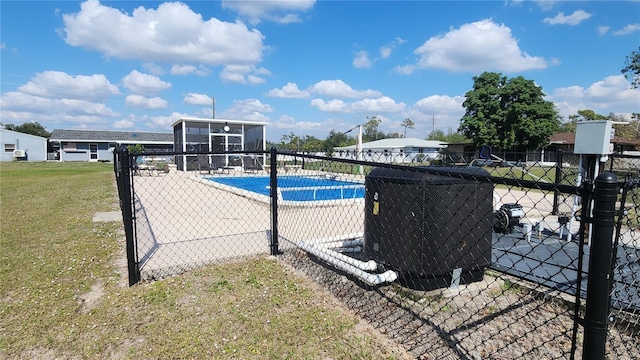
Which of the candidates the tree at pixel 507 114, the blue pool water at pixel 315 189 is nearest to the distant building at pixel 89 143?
the tree at pixel 507 114

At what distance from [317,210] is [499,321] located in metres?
5.01

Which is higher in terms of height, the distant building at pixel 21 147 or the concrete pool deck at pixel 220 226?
the distant building at pixel 21 147

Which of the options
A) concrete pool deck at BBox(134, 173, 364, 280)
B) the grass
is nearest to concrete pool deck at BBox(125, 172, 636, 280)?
concrete pool deck at BBox(134, 173, 364, 280)

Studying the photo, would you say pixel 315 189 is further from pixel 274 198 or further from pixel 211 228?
pixel 274 198

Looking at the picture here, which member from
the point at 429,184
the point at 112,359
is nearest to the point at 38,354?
the point at 112,359

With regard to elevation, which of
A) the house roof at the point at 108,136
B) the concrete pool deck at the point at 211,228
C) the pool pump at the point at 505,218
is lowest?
the concrete pool deck at the point at 211,228

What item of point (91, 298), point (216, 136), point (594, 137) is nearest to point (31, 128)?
point (216, 136)

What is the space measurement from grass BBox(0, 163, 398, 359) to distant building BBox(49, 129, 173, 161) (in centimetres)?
3718

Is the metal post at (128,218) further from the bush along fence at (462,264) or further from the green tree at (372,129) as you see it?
the green tree at (372,129)

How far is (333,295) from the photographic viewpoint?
3.04 m

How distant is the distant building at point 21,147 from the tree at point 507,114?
45729mm

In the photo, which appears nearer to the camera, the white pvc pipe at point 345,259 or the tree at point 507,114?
the white pvc pipe at point 345,259

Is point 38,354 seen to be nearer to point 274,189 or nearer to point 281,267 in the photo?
point 281,267

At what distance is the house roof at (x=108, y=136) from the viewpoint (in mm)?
38191
